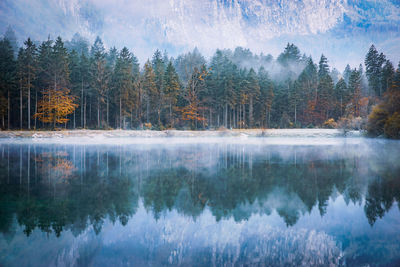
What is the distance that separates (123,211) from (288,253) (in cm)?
283

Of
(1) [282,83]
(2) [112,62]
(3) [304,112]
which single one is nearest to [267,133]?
(3) [304,112]

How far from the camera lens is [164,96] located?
147ft

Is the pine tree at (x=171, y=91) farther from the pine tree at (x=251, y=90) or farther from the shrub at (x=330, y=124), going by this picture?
the shrub at (x=330, y=124)

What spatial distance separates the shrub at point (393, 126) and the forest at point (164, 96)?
99 mm

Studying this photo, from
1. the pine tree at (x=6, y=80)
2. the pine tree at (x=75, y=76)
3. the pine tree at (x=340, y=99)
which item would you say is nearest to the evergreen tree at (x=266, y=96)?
the pine tree at (x=340, y=99)

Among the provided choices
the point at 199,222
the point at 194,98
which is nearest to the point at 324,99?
the point at 194,98

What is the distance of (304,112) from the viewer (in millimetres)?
54156

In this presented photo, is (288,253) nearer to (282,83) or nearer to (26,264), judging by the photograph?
(26,264)

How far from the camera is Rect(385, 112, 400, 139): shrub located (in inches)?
1035

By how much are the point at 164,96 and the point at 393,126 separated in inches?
1244

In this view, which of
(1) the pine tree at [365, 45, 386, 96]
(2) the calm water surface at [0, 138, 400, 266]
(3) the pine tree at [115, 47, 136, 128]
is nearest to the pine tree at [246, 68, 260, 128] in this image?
(3) the pine tree at [115, 47, 136, 128]

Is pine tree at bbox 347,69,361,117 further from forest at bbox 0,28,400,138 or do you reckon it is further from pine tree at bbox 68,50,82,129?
pine tree at bbox 68,50,82,129

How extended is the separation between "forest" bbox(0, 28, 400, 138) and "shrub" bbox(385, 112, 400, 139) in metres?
0.10

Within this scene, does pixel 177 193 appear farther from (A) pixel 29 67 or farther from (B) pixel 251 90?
(B) pixel 251 90
